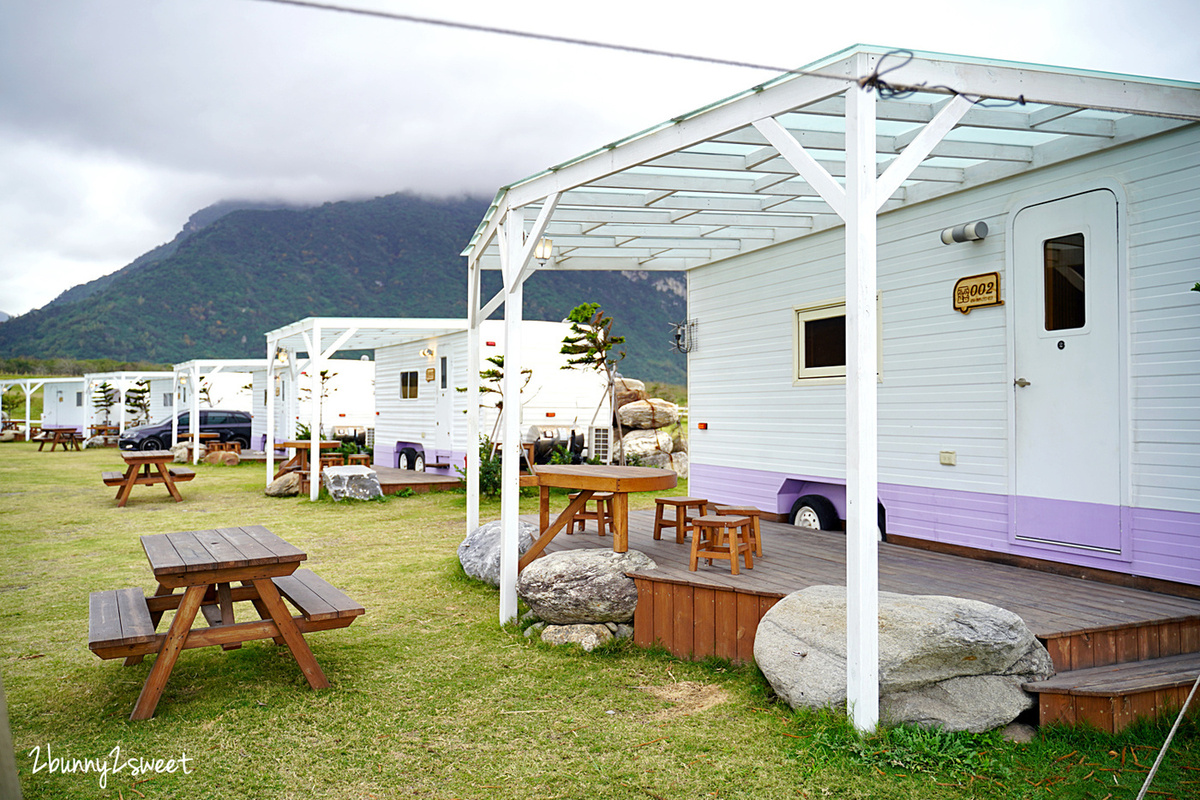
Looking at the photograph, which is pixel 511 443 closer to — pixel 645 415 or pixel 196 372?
pixel 645 415

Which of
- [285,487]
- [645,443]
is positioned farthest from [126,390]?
[645,443]

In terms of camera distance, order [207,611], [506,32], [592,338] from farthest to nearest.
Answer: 1. [592,338]
2. [207,611]
3. [506,32]

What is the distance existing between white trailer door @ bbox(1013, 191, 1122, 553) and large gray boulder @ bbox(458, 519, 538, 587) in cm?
355

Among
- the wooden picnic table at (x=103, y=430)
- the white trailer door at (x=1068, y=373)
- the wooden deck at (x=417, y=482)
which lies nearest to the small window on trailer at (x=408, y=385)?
the wooden deck at (x=417, y=482)

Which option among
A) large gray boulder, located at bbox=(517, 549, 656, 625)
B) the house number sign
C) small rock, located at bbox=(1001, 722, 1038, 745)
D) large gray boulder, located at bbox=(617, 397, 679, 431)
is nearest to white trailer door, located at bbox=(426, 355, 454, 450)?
large gray boulder, located at bbox=(617, 397, 679, 431)

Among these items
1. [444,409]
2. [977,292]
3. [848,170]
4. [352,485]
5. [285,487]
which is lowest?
[285,487]

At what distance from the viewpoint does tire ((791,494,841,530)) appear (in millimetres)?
6828

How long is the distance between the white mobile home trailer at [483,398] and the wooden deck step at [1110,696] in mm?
10567

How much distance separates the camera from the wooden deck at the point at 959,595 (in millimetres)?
3533

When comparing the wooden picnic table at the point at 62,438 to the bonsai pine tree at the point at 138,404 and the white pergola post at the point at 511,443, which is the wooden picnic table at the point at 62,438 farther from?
the white pergola post at the point at 511,443

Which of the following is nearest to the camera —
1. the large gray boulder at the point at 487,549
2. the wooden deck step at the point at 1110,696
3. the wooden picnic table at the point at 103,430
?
the wooden deck step at the point at 1110,696

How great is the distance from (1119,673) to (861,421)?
1.68 m

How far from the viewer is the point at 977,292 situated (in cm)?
540

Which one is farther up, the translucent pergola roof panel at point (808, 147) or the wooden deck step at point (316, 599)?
the translucent pergola roof panel at point (808, 147)
